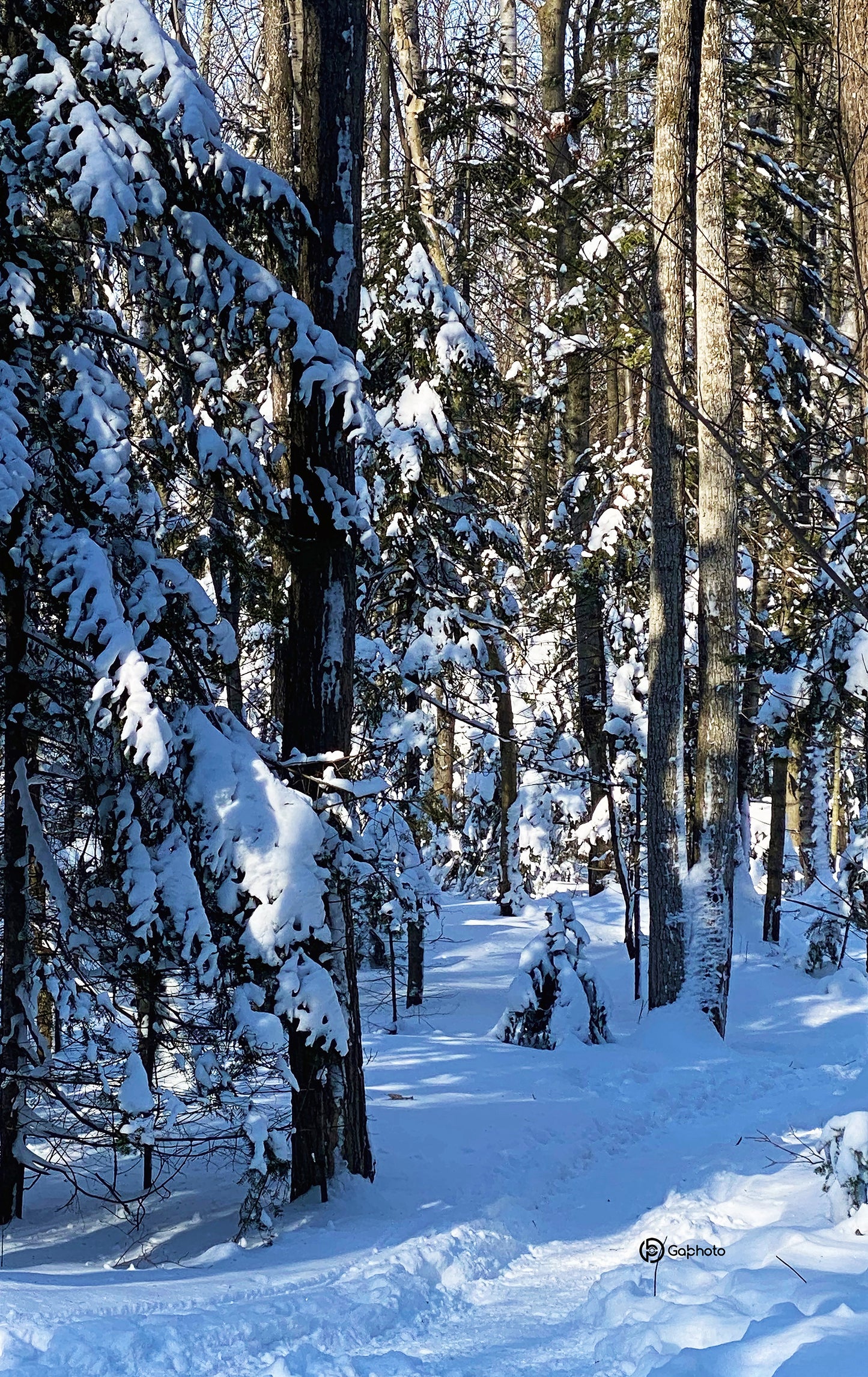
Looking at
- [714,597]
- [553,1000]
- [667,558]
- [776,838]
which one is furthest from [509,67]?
[553,1000]

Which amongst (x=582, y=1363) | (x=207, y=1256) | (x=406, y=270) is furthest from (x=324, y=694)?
(x=406, y=270)

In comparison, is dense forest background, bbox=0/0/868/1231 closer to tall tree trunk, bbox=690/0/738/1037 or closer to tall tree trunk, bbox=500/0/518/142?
tall tree trunk, bbox=690/0/738/1037

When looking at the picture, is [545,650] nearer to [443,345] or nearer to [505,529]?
[505,529]

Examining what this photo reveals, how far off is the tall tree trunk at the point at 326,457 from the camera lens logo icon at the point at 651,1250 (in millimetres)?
1513

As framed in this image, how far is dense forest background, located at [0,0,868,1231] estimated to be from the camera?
16.8 feet

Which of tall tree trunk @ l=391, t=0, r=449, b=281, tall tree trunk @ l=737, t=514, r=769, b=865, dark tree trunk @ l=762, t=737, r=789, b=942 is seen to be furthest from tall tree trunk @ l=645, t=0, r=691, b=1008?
tall tree trunk @ l=737, t=514, r=769, b=865

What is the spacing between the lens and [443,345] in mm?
10352

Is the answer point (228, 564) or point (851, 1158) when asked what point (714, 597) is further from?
point (851, 1158)

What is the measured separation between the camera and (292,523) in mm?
6223

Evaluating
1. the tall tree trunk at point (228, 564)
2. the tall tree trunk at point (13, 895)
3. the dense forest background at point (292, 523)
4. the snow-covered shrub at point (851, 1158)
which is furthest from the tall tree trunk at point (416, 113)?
the snow-covered shrub at point (851, 1158)

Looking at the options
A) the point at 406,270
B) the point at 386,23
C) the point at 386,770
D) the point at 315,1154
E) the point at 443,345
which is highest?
the point at 386,23

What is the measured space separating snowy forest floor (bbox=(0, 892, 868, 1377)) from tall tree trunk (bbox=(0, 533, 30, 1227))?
0.46 m

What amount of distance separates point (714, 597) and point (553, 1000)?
4.19 metres

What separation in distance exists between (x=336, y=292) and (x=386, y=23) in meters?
9.86
